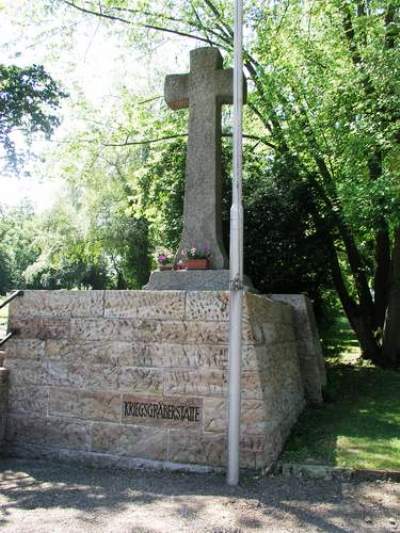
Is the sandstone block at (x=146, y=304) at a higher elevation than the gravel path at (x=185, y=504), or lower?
higher

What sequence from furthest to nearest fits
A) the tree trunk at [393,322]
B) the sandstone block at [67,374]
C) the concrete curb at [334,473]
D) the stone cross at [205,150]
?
the tree trunk at [393,322] → the stone cross at [205,150] → the sandstone block at [67,374] → the concrete curb at [334,473]

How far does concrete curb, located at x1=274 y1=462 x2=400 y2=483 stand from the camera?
4.46m

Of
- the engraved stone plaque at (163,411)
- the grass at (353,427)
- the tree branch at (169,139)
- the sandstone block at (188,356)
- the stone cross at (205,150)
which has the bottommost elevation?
the grass at (353,427)

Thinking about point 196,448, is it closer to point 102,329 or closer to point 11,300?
point 102,329

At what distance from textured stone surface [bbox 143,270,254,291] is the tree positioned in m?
3.26

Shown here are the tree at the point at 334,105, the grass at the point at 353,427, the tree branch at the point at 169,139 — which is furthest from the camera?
the tree branch at the point at 169,139

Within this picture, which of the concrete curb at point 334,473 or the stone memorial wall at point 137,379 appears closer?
the concrete curb at point 334,473

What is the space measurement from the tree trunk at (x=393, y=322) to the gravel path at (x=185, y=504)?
274 inches

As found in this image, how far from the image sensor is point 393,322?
35.6ft

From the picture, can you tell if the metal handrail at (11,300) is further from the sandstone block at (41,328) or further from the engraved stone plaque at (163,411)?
the engraved stone plaque at (163,411)

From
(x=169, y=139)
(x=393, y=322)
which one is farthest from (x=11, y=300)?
(x=169, y=139)

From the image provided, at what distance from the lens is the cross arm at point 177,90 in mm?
7586

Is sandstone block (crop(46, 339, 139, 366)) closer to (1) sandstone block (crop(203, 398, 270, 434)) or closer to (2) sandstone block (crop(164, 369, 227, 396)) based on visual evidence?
(2) sandstone block (crop(164, 369, 227, 396))

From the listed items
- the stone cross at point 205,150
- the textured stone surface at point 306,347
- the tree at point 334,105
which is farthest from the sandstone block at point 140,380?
the tree at point 334,105
